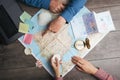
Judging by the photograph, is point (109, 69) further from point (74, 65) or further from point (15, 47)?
point (15, 47)

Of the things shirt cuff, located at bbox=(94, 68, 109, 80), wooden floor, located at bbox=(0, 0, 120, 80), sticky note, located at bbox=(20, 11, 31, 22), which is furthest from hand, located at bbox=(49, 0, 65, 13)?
shirt cuff, located at bbox=(94, 68, 109, 80)

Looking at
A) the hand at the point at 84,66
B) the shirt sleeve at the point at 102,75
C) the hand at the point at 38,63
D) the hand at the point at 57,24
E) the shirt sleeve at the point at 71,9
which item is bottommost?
the shirt sleeve at the point at 102,75

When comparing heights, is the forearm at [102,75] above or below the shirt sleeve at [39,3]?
below

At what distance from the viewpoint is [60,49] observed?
136 centimetres

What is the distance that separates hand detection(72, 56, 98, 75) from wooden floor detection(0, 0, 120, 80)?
0.10ft

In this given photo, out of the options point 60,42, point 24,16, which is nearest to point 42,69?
point 60,42

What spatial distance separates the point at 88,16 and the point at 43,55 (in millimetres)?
317

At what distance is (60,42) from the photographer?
1367 mm

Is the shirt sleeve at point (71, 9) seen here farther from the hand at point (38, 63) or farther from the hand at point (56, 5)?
the hand at point (38, 63)

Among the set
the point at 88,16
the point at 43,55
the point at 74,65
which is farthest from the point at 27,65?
the point at 88,16

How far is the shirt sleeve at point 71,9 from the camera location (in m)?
1.32

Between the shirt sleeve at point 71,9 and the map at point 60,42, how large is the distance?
0.05m

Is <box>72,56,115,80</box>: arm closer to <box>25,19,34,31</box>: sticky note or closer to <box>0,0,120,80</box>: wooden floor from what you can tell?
<box>0,0,120,80</box>: wooden floor

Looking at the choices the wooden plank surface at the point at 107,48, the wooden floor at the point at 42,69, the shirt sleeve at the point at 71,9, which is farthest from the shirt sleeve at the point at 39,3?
the wooden plank surface at the point at 107,48
